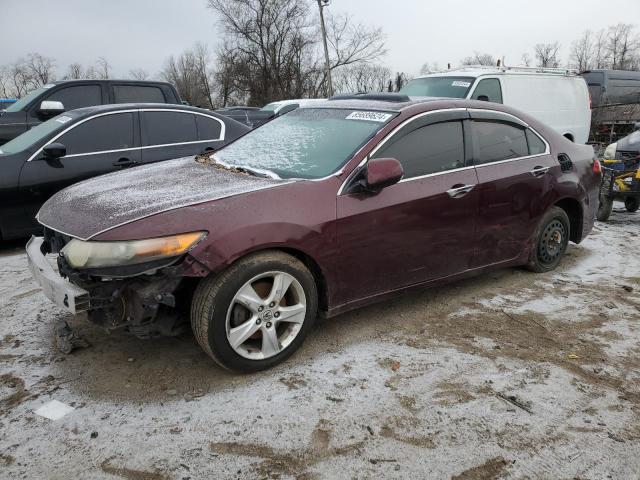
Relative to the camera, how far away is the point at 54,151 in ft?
17.4

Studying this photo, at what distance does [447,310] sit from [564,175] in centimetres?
177

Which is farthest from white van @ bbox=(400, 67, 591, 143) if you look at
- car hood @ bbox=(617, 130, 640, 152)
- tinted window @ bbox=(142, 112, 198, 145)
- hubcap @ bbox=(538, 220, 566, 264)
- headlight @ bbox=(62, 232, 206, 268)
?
headlight @ bbox=(62, 232, 206, 268)

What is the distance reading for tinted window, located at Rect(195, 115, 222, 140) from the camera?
645cm

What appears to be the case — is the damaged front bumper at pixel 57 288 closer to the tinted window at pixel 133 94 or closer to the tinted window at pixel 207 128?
the tinted window at pixel 207 128

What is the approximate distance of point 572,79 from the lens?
33.1 feet

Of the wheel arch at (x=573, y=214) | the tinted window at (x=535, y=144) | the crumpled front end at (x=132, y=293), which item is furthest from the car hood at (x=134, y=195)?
the wheel arch at (x=573, y=214)

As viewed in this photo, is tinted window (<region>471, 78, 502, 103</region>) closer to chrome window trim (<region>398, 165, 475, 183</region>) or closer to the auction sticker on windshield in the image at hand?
chrome window trim (<region>398, 165, 475, 183</region>)

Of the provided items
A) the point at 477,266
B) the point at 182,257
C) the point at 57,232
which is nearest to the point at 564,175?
the point at 477,266

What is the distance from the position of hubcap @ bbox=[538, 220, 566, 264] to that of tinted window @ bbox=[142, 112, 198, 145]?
13.3 ft

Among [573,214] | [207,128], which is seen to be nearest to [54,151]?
[207,128]

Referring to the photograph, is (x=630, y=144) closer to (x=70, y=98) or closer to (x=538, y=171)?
(x=538, y=171)

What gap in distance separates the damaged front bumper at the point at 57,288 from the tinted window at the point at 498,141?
2.92 meters

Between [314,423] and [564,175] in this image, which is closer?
[314,423]

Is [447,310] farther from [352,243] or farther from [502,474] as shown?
[502,474]
